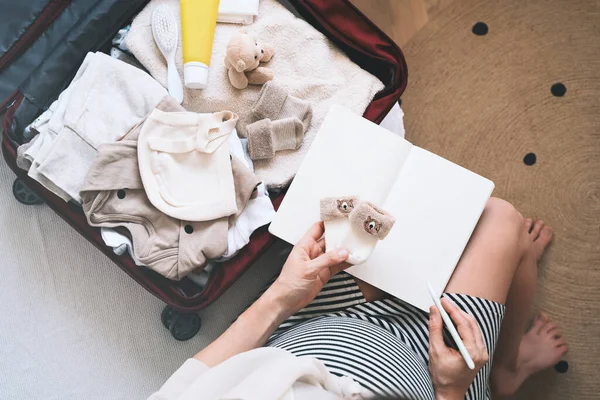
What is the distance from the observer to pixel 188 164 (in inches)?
34.4

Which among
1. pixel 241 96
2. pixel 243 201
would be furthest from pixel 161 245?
pixel 241 96

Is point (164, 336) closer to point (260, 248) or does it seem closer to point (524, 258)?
point (260, 248)

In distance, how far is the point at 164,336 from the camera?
3.61 feet

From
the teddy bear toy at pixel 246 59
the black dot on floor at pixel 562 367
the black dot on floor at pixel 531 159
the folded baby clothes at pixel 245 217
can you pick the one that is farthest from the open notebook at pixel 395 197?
the black dot on floor at pixel 562 367

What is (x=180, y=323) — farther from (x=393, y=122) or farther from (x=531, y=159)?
(x=531, y=159)

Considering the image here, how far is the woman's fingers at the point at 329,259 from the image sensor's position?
80 centimetres

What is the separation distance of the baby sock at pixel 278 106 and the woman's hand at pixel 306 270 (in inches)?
7.6

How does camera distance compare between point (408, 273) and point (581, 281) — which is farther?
point (581, 281)

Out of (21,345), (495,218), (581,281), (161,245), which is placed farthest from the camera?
(581,281)

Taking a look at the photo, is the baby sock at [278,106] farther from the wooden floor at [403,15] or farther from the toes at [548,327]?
the toes at [548,327]

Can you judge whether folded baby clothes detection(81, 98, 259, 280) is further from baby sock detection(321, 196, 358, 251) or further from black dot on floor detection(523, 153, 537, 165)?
black dot on floor detection(523, 153, 537, 165)

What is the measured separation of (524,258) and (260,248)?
50 centimetres

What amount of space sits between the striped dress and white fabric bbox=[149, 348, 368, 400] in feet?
0.16

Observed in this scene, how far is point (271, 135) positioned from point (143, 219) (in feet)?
0.79
